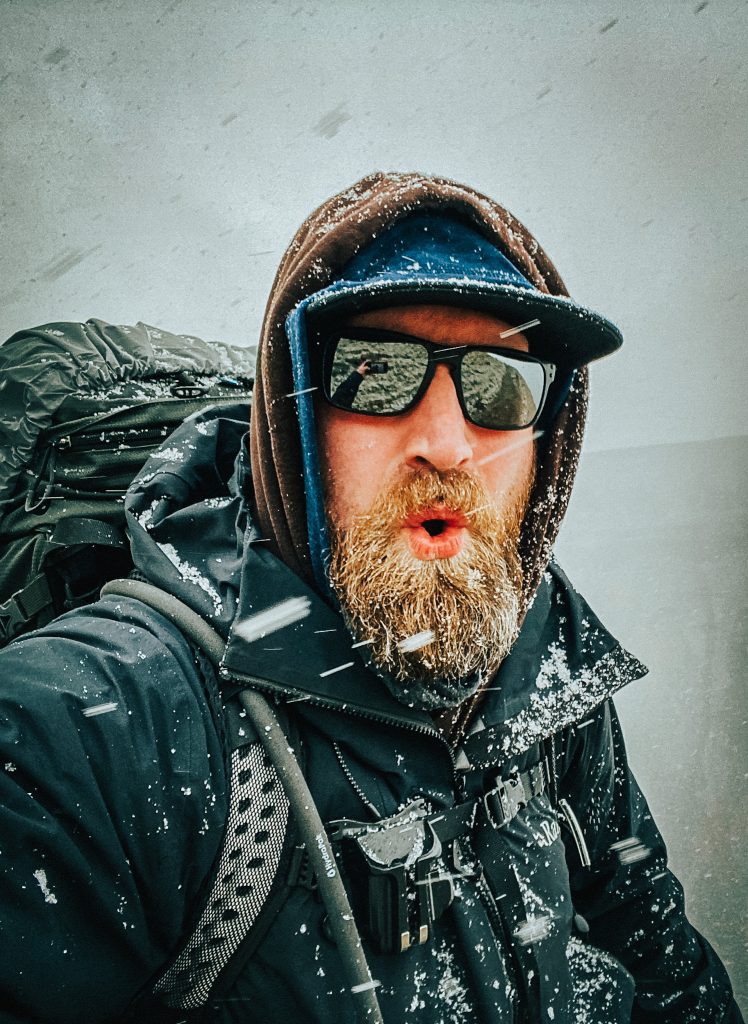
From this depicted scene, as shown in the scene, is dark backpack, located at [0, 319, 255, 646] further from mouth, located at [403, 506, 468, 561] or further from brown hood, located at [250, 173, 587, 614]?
mouth, located at [403, 506, 468, 561]

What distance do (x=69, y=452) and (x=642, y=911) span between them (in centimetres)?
249

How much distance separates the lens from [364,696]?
122cm

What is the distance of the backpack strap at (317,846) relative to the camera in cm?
93

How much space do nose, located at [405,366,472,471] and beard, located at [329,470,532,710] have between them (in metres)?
0.04

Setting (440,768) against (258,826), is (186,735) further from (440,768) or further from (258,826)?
(440,768)

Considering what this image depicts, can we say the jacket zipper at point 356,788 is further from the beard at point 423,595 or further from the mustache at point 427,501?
the mustache at point 427,501

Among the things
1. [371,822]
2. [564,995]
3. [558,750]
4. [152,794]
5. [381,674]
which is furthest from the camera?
[558,750]

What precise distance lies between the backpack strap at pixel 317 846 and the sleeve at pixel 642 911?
1064 mm

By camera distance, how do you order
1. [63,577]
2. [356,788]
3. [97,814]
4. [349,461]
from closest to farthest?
[97,814] → [356,788] → [349,461] → [63,577]

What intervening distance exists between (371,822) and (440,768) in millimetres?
223

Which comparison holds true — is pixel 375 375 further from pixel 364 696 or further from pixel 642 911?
pixel 642 911

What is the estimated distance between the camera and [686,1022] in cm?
179

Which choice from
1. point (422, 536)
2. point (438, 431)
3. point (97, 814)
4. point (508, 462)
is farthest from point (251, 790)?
point (508, 462)

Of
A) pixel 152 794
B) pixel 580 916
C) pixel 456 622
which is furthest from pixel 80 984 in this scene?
pixel 580 916
